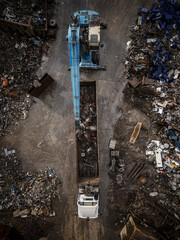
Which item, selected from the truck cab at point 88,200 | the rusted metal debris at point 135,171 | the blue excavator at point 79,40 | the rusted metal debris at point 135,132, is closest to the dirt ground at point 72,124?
the rusted metal debris at point 135,132

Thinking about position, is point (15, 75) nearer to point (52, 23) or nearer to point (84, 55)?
point (52, 23)

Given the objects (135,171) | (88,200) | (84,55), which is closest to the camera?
(88,200)

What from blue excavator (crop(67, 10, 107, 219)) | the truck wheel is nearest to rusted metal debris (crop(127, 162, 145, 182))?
blue excavator (crop(67, 10, 107, 219))

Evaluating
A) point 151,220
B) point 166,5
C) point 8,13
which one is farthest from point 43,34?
point 151,220

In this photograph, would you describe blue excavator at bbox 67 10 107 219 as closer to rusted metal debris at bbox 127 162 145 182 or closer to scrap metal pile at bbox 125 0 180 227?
rusted metal debris at bbox 127 162 145 182

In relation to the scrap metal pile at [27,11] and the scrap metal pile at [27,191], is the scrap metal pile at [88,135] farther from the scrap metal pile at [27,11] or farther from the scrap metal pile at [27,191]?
the scrap metal pile at [27,11]

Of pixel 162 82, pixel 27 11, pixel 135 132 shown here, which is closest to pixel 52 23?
pixel 27 11
